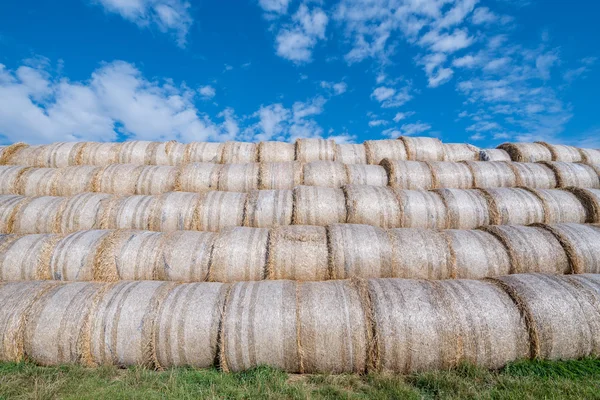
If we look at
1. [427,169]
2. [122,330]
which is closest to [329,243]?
[122,330]

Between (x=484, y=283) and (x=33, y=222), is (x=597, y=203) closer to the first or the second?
(x=484, y=283)

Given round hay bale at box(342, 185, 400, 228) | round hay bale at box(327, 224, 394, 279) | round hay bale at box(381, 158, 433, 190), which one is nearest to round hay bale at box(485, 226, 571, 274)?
round hay bale at box(342, 185, 400, 228)

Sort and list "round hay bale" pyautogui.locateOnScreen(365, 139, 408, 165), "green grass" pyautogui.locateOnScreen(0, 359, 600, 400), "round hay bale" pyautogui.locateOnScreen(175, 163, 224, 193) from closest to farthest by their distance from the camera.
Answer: "green grass" pyautogui.locateOnScreen(0, 359, 600, 400)
"round hay bale" pyautogui.locateOnScreen(175, 163, 224, 193)
"round hay bale" pyautogui.locateOnScreen(365, 139, 408, 165)

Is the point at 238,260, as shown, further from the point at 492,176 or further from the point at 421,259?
the point at 492,176

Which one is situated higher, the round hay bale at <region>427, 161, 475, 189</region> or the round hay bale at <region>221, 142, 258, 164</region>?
the round hay bale at <region>221, 142, 258, 164</region>

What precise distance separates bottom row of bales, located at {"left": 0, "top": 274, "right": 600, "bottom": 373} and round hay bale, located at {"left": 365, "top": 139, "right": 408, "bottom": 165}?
6.54 m

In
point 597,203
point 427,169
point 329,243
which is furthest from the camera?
point 427,169

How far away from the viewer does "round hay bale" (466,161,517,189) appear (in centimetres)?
951

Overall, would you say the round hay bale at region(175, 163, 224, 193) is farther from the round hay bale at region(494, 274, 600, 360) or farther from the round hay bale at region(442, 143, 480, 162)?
the round hay bale at region(442, 143, 480, 162)

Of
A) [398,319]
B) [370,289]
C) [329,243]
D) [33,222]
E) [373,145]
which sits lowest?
[398,319]

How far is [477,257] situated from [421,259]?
1.19 m

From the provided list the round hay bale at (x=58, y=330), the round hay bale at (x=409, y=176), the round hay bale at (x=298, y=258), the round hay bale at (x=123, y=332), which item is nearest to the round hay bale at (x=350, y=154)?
the round hay bale at (x=409, y=176)

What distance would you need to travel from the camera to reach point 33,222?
8.23m

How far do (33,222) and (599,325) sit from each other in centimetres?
1219
